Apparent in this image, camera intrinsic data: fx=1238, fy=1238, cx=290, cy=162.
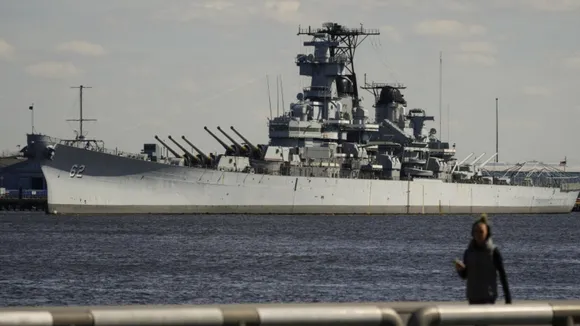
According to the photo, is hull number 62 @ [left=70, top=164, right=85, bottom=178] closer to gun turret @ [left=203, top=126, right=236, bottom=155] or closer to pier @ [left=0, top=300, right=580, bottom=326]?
gun turret @ [left=203, top=126, right=236, bottom=155]

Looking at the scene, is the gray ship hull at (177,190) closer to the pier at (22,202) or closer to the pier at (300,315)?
the pier at (22,202)

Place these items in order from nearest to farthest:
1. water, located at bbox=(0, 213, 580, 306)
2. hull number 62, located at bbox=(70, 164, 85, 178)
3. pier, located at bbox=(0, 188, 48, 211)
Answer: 1. water, located at bbox=(0, 213, 580, 306)
2. hull number 62, located at bbox=(70, 164, 85, 178)
3. pier, located at bbox=(0, 188, 48, 211)

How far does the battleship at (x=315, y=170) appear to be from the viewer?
272 feet

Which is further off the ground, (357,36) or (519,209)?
(357,36)

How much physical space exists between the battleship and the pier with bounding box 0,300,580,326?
72.5 m

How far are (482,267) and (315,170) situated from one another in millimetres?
78665

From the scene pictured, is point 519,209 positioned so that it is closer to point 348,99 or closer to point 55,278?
point 348,99

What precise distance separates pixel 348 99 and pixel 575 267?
6171 cm

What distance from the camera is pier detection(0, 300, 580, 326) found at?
380 inches

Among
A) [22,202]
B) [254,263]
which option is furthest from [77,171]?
[254,263]

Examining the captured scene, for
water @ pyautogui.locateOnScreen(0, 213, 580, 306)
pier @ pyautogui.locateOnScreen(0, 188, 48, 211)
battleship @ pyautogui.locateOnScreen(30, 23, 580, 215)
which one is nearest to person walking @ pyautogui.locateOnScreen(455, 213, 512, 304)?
water @ pyautogui.locateOnScreen(0, 213, 580, 306)

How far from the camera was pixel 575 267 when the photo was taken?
40.5 m

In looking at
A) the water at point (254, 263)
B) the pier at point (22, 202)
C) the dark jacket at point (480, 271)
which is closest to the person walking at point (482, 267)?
the dark jacket at point (480, 271)

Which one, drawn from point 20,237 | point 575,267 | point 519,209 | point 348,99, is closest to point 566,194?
point 519,209
